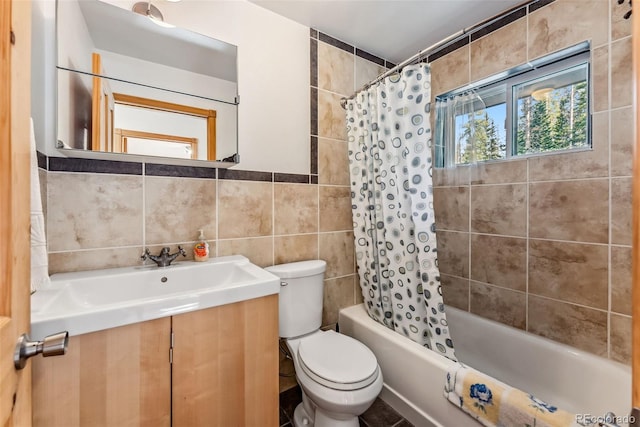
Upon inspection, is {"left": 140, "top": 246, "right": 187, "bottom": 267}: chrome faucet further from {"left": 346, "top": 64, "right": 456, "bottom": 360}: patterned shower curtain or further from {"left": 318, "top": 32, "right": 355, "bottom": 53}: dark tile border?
{"left": 318, "top": 32, "right": 355, "bottom": 53}: dark tile border

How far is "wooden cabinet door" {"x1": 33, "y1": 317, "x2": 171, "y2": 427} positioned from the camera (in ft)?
2.56

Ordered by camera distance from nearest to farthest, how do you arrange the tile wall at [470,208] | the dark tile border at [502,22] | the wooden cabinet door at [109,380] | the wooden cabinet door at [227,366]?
1. the wooden cabinet door at [109,380]
2. the wooden cabinet door at [227,366]
3. the tile wall at [470,208]
4. the dark tile border at [502,22]

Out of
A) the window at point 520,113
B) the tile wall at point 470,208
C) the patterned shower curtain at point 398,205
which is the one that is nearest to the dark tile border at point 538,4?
the tile wall at point 470,208

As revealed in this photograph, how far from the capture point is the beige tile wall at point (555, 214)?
132 centimetres

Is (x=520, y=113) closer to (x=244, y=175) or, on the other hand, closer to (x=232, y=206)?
(x=244, y=175)

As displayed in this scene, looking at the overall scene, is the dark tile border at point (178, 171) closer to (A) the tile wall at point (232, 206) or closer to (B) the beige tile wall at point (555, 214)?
(A) the tile wall at point (232, 206)

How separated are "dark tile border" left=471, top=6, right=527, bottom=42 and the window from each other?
29 cm

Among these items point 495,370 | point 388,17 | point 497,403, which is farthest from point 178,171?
point 495,370

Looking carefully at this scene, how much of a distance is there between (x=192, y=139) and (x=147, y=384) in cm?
107

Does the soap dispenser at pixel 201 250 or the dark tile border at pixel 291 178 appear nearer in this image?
the soap dispenser at pixel 201 250

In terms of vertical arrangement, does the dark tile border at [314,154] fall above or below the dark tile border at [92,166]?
above

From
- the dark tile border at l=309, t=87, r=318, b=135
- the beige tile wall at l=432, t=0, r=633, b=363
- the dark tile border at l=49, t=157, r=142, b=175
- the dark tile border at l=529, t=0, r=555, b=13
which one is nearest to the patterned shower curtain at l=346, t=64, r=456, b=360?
the dark tile border at l=309, t=87, r=318, b=135

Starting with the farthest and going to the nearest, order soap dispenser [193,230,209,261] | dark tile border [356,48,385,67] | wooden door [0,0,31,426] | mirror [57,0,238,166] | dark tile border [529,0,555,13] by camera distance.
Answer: dark tile border [356,48,385,67] → dark tile border [529,0,555,13] → soap dispenser [193,230,209,261] → mirror [57,0,238,166] → wooden door [0,0,31,426]

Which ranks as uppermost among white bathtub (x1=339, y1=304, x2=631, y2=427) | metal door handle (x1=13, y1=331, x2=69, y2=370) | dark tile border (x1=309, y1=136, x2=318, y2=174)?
dark tile border (x1=309, y1=136, x2=318, y2=174)
